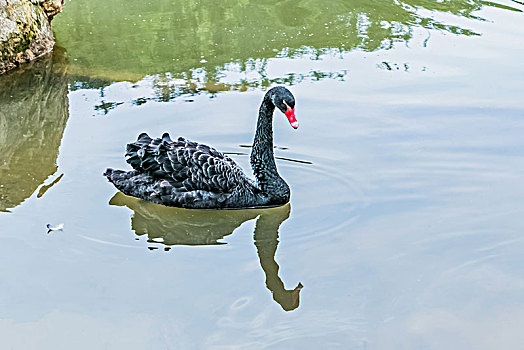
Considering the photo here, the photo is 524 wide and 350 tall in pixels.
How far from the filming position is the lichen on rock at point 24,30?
23.0ft

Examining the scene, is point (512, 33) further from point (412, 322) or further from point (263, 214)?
point (412, 322)

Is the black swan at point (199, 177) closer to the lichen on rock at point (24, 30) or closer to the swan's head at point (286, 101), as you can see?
the swan's head at point (286, 101)

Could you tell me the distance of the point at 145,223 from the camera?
453cm

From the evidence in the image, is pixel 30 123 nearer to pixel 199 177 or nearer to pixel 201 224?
pixel 199 177

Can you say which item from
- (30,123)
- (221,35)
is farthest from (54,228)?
(221,35)

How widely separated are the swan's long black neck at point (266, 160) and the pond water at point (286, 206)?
17 centimetres

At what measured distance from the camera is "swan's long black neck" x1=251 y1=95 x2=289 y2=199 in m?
4.66

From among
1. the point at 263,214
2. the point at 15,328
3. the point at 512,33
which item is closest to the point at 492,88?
the point at 512,33

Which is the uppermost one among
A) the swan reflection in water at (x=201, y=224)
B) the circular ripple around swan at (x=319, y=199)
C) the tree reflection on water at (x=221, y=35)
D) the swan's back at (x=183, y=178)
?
the swan's back at (x=183, y=178)

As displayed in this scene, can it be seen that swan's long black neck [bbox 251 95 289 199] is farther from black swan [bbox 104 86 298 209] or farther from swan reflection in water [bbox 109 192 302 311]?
swan reflection in water [bbox 109 192 302 311]

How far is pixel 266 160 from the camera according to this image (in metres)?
4.70

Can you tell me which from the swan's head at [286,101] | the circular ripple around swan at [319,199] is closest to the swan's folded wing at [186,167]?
the circular ripple around swan at [319,199]

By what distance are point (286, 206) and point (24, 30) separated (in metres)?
3.97

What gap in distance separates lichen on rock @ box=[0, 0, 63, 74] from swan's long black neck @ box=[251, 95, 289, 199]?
11.5ft
